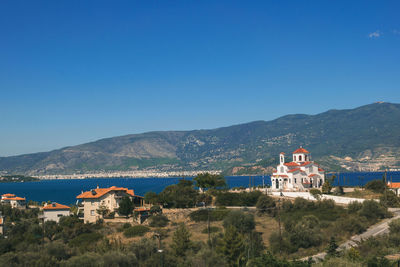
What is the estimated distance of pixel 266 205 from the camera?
200ft

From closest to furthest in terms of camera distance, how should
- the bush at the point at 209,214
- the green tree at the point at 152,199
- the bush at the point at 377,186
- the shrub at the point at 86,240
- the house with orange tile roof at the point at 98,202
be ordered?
1. the shrub at the point at 86,240
2. the bush at the point at 209,214
3. the house with orange tile roof at the point at 98,202
4. the bush at the point at 377,186
5. the green tree at the point at 152,199

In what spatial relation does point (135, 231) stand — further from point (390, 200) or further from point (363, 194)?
point (363, 194)

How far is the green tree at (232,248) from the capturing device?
38.1 metres

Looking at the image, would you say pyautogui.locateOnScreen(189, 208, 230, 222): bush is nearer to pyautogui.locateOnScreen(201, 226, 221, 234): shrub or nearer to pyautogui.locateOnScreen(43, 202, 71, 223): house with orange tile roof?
pyautogui.locateOnScreen(201, 226, 221, 234): shrub

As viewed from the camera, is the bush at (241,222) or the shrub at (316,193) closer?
the bush at (241,222)

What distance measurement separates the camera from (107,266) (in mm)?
33031

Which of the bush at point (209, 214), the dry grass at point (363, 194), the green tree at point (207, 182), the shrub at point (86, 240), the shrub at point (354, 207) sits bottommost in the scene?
the shrub at point (86, 240)

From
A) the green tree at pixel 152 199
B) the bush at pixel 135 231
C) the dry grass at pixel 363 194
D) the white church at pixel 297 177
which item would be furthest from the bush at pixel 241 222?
the white church at pixel 297 177

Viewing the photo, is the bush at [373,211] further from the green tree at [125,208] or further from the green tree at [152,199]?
the green tree at [125,208]

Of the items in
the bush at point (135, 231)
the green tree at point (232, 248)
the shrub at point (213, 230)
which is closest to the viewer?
the green tree at point (232, 248)

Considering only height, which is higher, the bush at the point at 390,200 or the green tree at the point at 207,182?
the green tree at the point at 207,182

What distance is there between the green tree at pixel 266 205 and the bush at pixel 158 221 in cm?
1293

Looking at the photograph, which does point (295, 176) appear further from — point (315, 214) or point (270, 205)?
point (315, 214)

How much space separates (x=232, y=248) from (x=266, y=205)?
2304 centimetres
